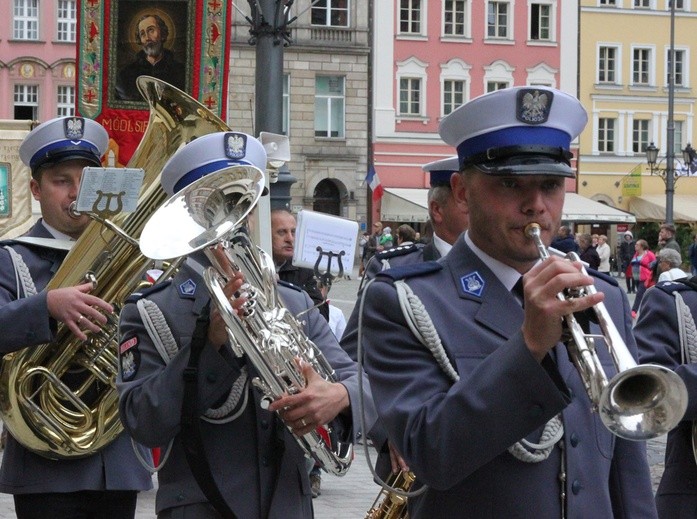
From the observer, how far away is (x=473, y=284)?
321cm

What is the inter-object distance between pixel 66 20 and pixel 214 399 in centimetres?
4646

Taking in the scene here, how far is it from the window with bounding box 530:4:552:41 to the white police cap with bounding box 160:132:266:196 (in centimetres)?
4718

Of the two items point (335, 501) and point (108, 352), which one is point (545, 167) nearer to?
point (108, 352)

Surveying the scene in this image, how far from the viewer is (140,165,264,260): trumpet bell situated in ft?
12.9

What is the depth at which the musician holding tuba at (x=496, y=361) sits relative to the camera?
9.35ft

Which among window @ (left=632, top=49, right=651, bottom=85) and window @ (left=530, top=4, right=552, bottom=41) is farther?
window @ (left=632, top=49, right=651, bottom=85)

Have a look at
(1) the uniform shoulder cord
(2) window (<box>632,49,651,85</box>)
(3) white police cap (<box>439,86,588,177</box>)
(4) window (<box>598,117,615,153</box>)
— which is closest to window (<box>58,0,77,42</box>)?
(4) window (<box>598,117,615,153</box>)

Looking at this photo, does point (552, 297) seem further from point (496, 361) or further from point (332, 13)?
point (332, 13)

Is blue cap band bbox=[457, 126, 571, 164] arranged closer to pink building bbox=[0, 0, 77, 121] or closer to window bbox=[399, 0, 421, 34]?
pink building bbox=[0, 0, 77, 121]

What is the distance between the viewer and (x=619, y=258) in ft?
134

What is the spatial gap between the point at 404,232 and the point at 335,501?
901 cm

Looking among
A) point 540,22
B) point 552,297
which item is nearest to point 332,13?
point 540,22

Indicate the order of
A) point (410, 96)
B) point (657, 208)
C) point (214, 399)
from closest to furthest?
point (214, 399) < point (410, 96) < point (657, 208)

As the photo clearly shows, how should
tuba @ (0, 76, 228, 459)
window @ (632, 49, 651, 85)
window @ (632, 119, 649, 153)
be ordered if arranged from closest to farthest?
tuba @ (0, 76, 228, 459)
window @ (632, 49, 651, 85)
window @ (632, 119, 649, 153)
